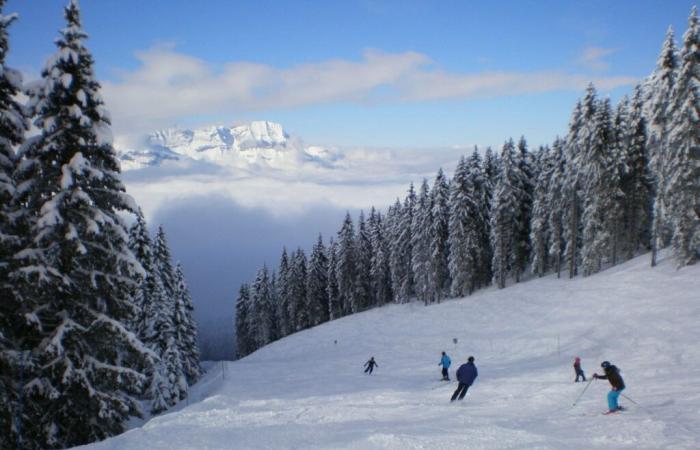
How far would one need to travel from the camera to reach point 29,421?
13.4m

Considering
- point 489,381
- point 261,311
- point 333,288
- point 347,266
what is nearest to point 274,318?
point 261,311

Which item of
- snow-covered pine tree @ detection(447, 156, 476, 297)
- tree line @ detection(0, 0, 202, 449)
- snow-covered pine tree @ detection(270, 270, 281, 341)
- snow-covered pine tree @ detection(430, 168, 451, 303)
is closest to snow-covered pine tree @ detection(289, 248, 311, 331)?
snow-covered pine tree @ detection(270, 270, 281, 341)

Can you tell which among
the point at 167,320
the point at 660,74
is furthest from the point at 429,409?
the point at 660,74

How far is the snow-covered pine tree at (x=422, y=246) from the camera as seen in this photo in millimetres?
62000

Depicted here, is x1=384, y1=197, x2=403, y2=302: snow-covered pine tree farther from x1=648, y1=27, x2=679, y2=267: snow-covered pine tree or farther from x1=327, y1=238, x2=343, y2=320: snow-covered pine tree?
x1=648, y1=27, x2=679, y2=267: snow-covered pine tree

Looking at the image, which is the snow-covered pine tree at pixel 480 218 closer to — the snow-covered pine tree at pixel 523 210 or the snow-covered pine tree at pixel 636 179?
A: the snow-covered pine tree at pixel 523 210

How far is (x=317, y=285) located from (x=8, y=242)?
66.2 meters

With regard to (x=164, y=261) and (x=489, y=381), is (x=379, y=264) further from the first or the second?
(x=489, y=381)

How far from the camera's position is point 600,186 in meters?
45.6

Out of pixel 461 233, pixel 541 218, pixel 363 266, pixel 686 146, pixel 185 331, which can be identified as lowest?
pixel 185 331

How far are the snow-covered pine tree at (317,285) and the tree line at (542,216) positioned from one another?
0.24 metres

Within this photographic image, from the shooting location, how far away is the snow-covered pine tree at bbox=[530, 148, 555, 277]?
52.7 m

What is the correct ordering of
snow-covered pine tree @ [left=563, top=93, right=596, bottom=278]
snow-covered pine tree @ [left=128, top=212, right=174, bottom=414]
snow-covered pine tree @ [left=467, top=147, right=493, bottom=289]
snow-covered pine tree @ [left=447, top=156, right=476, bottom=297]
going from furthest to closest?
snow-covered pine tree @ [left=467, top=147, right=493, bottom=289], snow-covered pine tree @ [left=447, top=156, right=476, bottom=297], snow-covered pine tree @ [left=563, top=93, right=596, bottom=278], snow-covered pine tree @ [left=128, top=212, right=174, bottom=414]

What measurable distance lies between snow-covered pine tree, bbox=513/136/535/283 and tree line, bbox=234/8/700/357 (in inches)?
7.0
